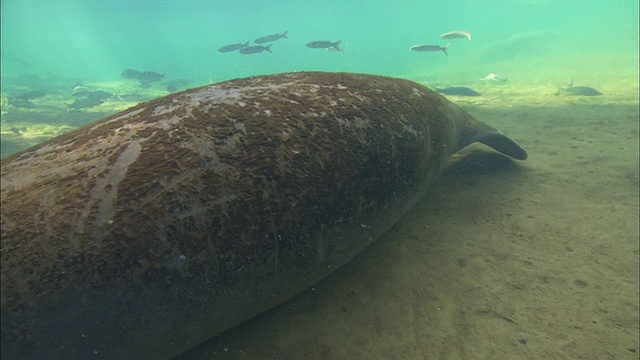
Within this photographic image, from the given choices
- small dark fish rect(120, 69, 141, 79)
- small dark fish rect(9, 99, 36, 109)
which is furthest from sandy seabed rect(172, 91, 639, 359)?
small dark fish rect(9, 99, 36, 109)

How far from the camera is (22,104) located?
617 inches

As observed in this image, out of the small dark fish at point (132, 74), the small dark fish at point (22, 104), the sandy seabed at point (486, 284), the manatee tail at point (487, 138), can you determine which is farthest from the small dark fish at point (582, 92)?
the small dark fish at point (22, 104)

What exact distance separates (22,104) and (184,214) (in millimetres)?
19995

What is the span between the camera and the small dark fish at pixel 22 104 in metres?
15.3

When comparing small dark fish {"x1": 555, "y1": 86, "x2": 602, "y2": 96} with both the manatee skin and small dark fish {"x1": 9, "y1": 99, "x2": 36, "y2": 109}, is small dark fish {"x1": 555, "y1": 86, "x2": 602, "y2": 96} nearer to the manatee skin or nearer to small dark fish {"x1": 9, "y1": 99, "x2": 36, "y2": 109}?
the manatee skin

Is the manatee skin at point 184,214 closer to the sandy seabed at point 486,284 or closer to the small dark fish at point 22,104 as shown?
the sandy seabed at point 486,284

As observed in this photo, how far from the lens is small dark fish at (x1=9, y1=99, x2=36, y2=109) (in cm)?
1531

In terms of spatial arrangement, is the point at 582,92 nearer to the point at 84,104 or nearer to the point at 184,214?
the point at 184,214

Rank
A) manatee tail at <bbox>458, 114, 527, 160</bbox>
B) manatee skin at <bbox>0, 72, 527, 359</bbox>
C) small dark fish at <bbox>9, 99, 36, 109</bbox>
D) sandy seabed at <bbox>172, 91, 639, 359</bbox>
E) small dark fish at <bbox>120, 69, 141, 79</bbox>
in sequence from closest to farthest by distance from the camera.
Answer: manatee skin at <bbox>0, 72, 527, 359</bbox>
sandy seabed at <bbox>172, 91, 639, 359</bbox>
manatee tail at <bbox>458, 114, 527, 160</bbox>
small dark fish at <bbox>9, 99, 36, 109</bbox>
small dark fish at <bbox>120, 69, 141, 79</bbox>

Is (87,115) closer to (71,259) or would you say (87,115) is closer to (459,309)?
(71,259)

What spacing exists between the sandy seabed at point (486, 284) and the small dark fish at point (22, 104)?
19.2 metres

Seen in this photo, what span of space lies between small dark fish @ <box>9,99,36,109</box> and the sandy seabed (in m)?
19.2

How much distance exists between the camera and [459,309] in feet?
8.69

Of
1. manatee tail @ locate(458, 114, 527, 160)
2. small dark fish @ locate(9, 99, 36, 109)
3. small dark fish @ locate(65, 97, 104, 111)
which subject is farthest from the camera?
small dark fish @ locate(9, 99, 36, 109)
